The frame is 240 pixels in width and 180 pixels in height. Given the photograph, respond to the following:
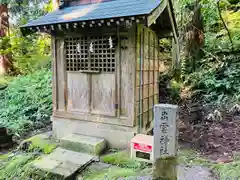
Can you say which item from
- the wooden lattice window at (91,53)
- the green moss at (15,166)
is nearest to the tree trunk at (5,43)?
the wooden lattice window at (91,53)

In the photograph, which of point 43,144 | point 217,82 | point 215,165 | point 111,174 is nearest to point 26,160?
point 43,144

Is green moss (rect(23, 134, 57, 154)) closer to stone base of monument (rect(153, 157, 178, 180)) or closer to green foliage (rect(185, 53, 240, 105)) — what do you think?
stone base of monument (rect(153, 157, 178, 180))

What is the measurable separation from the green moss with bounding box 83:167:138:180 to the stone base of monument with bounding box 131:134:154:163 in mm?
442

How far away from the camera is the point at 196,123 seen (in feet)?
21.9

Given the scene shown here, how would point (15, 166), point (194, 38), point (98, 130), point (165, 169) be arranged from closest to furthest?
point (165, 169) → point (15, 166) → point (98, 130) → point (194, 38)

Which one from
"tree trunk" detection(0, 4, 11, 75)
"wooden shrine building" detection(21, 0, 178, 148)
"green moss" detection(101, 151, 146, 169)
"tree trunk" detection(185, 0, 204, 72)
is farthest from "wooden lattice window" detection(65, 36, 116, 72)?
"tree trunk" detection(0, 4, 11, 75)

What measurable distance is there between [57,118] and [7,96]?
522 centimetres

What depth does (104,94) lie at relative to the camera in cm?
514

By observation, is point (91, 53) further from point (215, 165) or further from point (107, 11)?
point (215, 165)

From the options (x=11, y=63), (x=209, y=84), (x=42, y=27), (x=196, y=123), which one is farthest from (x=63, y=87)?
(x=11, y=63)

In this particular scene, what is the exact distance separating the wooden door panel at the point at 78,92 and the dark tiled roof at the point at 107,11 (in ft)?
4.38

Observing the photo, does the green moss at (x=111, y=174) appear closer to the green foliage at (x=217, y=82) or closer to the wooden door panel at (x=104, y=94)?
the wooden door panel at (x=104, y=94)

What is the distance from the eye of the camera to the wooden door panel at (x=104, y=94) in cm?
504

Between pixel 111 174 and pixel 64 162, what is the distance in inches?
44.3
